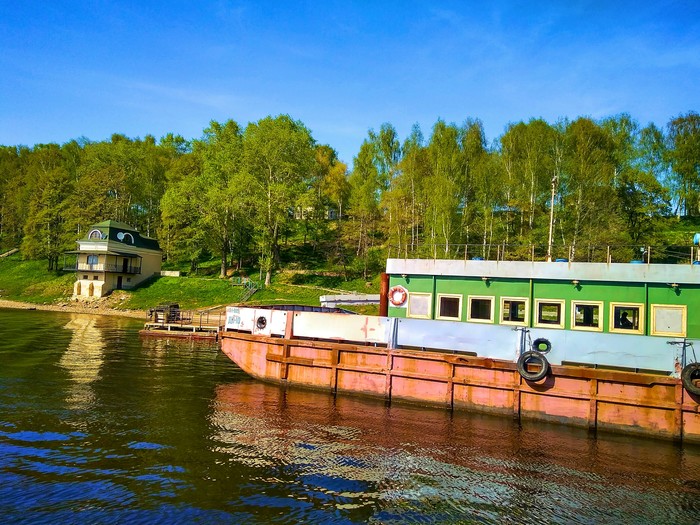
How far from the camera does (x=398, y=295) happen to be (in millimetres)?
21016

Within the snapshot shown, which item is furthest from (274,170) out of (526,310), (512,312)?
(526,310)

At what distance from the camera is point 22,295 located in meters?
63.2

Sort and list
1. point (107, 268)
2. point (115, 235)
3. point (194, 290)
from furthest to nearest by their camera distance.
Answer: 1. point (115, 235)
2. point (107, 268)
3. point (194, 290)

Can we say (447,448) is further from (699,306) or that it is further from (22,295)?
(22,295)

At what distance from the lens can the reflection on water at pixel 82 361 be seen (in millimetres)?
18859

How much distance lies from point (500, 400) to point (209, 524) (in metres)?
11.3

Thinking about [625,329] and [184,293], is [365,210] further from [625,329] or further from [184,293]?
[625,329]

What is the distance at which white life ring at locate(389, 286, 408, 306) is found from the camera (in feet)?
68.6

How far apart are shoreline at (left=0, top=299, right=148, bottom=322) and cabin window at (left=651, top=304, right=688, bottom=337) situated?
166 ft

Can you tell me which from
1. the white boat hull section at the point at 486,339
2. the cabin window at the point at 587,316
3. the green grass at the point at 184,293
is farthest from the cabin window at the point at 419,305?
the green grass at the point at 184,293

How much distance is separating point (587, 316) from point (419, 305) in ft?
21.0

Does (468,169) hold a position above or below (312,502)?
above

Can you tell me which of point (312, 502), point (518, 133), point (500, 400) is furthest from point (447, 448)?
point (518, 133)

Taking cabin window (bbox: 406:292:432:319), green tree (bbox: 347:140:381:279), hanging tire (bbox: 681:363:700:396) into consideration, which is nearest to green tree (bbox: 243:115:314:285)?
green tree (bbox: 347:140:381:279)
